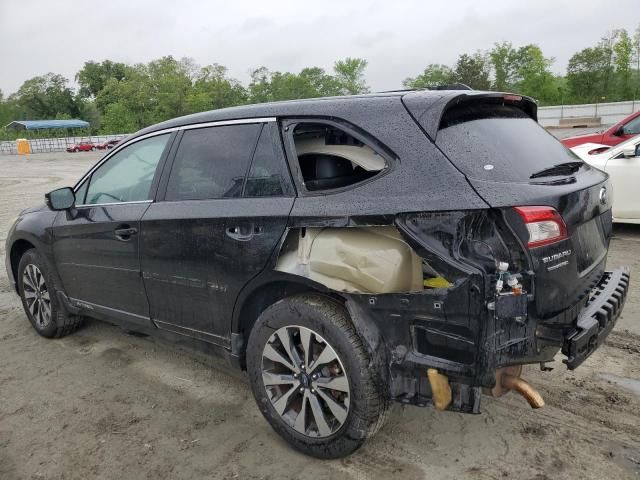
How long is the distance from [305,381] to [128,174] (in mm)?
2116

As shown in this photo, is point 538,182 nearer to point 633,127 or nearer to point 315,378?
point 315,378

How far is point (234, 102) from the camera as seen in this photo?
7406 cm

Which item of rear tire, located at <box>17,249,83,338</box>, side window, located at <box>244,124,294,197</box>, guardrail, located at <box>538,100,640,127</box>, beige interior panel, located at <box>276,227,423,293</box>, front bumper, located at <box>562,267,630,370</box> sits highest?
side window, located at <box>244,124,294,197</box>

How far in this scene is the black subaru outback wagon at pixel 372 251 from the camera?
232 centimetres

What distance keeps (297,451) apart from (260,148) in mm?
1694

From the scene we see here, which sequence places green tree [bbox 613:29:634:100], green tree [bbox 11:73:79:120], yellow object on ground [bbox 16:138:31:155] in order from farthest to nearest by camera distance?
green tree [bbox 11:73:79:120]
yellow object on ground [bbox 16:138:31:155]
green tree [bbox 613:29:634:100]

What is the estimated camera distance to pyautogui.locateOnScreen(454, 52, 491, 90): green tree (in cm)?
6022

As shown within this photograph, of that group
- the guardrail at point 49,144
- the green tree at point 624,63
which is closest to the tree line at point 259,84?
the green tree at point 624,63

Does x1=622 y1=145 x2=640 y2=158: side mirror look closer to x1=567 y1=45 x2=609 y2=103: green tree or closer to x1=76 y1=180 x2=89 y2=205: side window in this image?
x1=76 y1=180 x2=89 y2=205: side window

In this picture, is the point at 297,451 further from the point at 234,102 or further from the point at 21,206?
the point at 234,102

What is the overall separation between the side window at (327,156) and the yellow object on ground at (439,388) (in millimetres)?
1064

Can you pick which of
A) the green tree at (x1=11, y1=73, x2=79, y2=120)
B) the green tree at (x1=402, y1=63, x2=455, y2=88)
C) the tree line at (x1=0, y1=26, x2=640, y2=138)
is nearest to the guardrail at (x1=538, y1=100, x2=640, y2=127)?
the tree line at (x1=0, y1=26, x2=640, y2=138)

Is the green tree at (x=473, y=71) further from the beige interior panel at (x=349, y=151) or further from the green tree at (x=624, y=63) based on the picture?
the beige interior panel at (x=349, y=151)

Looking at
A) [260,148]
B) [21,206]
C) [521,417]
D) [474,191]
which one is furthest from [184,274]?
[21,206]
